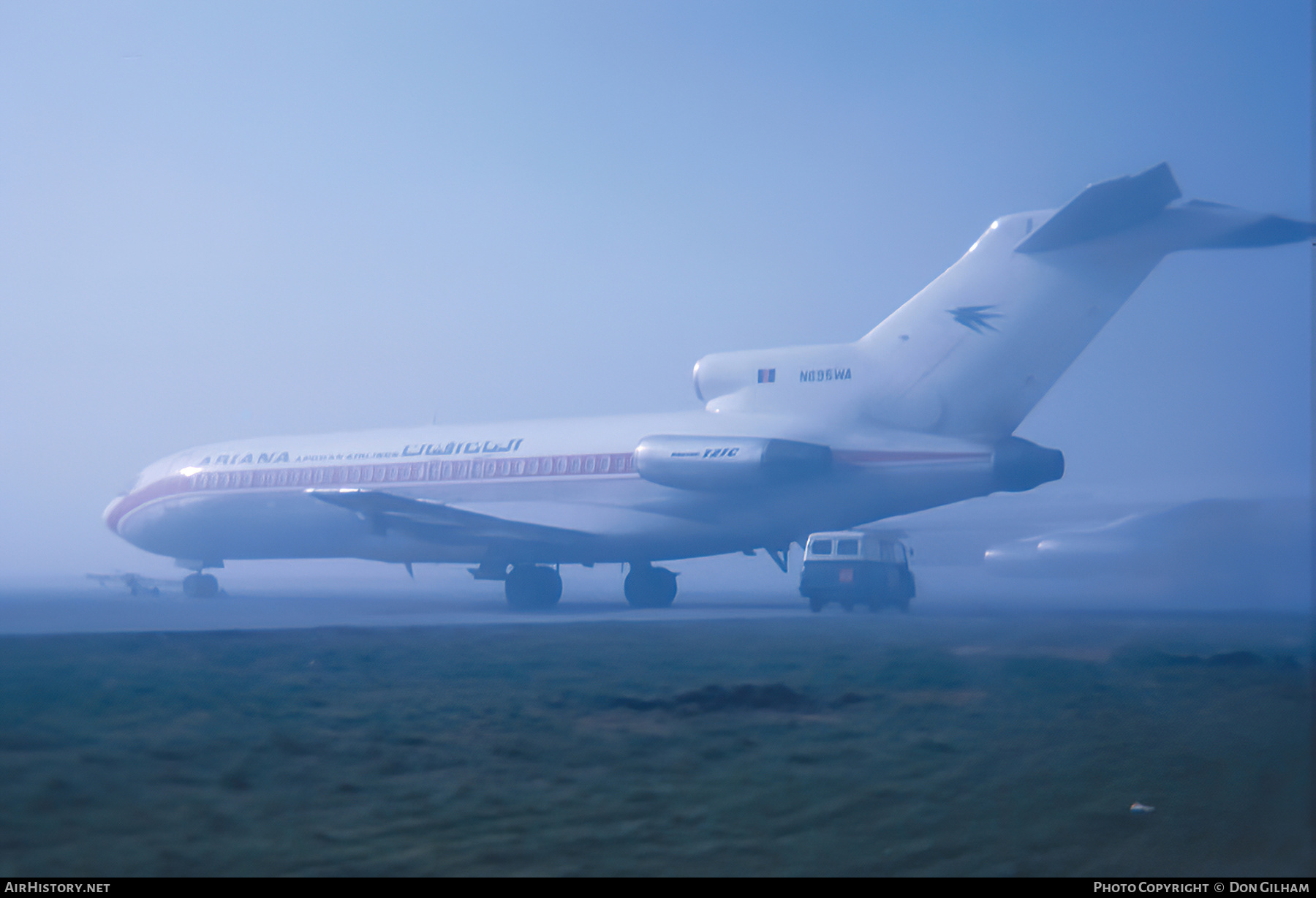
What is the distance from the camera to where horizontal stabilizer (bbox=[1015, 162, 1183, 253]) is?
14.0 meters

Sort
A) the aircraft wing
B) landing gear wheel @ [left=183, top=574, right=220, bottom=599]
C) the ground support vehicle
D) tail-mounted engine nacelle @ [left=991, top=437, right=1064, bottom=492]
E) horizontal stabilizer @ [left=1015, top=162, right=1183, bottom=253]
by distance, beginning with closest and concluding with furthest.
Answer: horizontal stabilizer @ [left=1015, top=162, right=1183, bottom=253] → tail-mounted engine nacelle @ [left=991, top=437, right=1064, bottom=492] → the ground support vehicle → the aircraft wing → landing gear wheel @ [left=183, top=574, right=220, bottom=599]

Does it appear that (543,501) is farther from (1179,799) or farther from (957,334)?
(1179,799)

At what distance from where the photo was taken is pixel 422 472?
22.8m

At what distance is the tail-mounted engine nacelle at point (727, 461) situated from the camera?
56.8 ft

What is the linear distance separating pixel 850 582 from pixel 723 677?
7.80m

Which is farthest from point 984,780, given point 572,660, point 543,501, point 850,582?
point 543,501

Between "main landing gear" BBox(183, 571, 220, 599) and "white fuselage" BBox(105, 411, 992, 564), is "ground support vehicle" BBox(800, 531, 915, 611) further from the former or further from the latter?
"main landing gear" BBox(183, 571, 220, 599)

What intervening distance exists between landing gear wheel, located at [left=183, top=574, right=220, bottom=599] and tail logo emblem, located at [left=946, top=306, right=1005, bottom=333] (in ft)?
64.2

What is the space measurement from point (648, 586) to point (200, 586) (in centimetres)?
1261

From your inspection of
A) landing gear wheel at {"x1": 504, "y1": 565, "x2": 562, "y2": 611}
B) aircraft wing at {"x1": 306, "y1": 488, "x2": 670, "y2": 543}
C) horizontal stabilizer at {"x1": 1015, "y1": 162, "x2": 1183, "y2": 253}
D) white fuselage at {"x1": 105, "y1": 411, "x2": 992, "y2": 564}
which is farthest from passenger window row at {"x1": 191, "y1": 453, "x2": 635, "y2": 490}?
horizontal stabilizer at {"x1": 1015, "y1": 162, "x2": 1183, "y2": 253}

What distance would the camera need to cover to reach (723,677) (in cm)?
932

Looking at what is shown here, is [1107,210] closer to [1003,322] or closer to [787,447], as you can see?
[1003,322]

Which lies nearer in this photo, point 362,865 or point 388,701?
point 362,865

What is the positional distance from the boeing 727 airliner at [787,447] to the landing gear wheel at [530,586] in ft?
0.12
